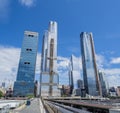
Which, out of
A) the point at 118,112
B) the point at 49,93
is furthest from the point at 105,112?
the point at 49,93

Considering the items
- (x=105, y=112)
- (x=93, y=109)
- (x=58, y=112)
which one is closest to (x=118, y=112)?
(x=58, y=112)

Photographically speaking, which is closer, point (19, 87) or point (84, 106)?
point (84, 106)

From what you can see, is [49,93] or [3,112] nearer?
[3,112]

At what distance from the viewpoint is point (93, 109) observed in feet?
159

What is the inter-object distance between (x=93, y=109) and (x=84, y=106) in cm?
811

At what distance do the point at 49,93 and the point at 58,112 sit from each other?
170861 millimetres

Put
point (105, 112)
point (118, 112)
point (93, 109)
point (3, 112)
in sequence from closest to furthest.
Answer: point (118, 112), point (3, 112), point (105, 112), point (93, 109)

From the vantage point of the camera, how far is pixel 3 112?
96.4ft

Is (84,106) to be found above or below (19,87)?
below

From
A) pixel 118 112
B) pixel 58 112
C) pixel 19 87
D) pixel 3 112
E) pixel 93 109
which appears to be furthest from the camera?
pixel 19 87

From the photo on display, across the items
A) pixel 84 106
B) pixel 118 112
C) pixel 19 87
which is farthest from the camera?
pixel 19 87

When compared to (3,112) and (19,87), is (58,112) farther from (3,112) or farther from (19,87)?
(19,87)

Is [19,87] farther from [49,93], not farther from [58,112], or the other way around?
[58,112]

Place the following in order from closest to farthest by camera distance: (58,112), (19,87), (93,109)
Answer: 1. (58,112)
2. (93,109)
3. (19,87)
